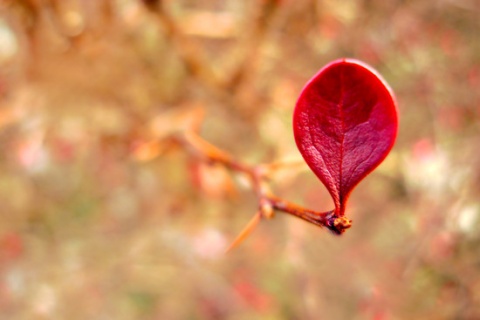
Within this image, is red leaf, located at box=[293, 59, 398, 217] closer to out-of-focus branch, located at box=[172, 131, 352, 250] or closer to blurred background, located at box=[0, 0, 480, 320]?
out-of-focus branch, located at box=[172, 131, 352, 250]

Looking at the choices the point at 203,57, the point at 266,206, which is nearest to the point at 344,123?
the point at 266,206

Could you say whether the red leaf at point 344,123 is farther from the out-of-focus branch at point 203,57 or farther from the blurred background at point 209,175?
the blurred background at point 209,175

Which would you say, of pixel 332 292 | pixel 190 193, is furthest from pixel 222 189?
pixel 332 292

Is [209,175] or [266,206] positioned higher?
[209,175]

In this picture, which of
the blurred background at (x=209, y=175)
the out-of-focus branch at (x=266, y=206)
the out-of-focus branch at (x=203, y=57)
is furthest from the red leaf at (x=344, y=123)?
the blurred background at (x=209, y=175)

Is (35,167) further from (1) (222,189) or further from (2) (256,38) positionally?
(2) (256,38)

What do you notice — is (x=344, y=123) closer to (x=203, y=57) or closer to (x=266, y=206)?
(x=266, y=206)
